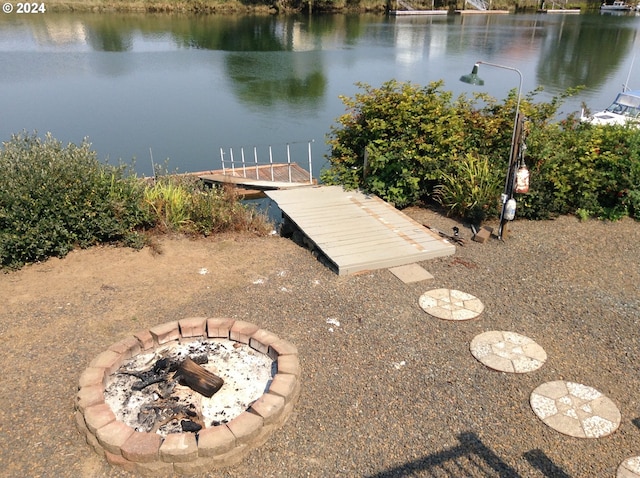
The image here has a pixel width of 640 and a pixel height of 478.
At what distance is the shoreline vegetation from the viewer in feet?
147

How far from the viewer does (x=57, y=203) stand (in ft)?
19.7

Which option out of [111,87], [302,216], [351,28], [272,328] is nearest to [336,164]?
[302,216]

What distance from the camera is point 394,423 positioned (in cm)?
358

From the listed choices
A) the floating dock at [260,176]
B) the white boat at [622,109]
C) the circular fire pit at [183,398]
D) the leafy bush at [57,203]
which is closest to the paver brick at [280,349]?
the circular fire pit at [183,398]

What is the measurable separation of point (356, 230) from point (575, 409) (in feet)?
12.1

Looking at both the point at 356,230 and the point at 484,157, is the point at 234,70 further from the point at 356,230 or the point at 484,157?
the point at 356,230

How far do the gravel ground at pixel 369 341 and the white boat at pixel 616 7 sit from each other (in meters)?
77.7

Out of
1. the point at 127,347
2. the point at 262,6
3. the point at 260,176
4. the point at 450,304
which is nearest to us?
the point at 127,347

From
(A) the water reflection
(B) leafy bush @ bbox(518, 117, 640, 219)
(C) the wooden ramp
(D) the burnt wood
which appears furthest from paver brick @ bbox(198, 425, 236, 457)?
(A) the water reflection

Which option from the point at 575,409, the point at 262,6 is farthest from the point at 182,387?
the point at 262,6

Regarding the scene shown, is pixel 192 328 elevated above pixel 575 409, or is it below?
above

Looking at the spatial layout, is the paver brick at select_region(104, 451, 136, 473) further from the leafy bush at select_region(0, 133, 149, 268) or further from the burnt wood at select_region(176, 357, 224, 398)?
the leafy bush at select_region(0, 133, 149, 268)

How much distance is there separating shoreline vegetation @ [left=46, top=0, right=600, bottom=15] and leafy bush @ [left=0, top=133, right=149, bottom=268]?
152 ft

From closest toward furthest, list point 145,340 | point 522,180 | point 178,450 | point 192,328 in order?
1. point 178,450
2. point 145,340
3. point 192,328
4. point 522,180
